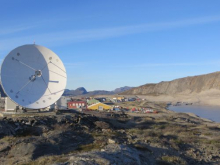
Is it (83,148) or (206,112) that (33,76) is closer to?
(83,148)

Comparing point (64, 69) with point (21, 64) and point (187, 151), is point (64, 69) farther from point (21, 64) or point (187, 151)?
point (187, 151)

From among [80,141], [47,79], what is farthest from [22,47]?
[80,141]

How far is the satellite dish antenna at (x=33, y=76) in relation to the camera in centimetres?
3631

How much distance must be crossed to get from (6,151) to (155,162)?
37.7 ft

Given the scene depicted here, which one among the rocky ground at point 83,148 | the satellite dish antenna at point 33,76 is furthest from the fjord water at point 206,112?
the rocky ground at point 83,148

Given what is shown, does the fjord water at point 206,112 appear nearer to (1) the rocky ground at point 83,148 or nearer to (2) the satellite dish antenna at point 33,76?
(2) the satellite dish antenna at point 33,76

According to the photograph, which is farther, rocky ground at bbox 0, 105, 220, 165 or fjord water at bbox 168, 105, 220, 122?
fjord water at bbox 168, 105, 220, 122

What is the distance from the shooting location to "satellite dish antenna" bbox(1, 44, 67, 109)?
36.3 m

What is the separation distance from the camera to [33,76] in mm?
39125

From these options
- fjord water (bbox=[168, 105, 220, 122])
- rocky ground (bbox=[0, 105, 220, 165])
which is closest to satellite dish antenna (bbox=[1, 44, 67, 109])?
rocky ground (bbox=[0, 105, 220, 165])

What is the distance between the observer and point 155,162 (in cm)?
2014

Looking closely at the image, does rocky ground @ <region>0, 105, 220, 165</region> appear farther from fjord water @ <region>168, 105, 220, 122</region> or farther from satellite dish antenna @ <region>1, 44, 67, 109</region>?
fjord water @ <region>168, 105, 220, 122</region>

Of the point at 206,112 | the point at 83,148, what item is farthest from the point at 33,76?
the point at 206,112

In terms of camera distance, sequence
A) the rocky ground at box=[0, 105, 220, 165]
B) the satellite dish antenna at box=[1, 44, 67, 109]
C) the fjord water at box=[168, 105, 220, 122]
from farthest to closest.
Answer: the fjord water at box=[168, 105, 220, 122], the satellite dish antenna at box=[1, 44, 67, 109], the rocky ground at box=[0, 105, 220, 165]
